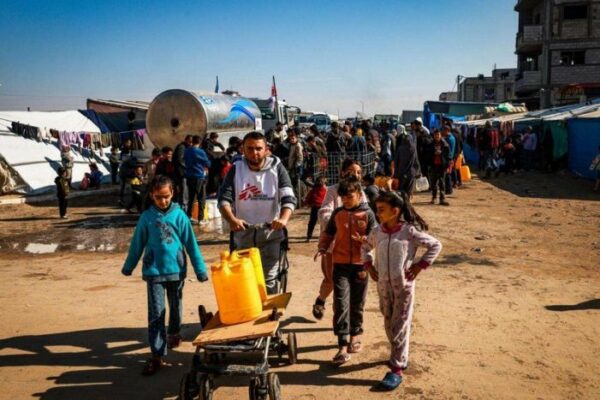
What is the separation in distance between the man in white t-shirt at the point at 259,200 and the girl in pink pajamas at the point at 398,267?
908 millimetres

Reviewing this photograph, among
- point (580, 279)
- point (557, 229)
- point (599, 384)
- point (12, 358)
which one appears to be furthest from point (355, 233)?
point (557, 229)

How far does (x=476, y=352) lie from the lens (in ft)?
14.8

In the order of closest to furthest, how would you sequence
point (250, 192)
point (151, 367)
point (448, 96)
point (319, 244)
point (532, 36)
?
point (151, 367)
point (250, 192)
point (319, 244)
point (532, 36)
point (448, 96)

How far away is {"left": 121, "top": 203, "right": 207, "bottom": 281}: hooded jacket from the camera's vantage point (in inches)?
171

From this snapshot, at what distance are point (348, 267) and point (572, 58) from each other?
120 feet

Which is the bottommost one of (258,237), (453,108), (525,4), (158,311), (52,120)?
(158,311)

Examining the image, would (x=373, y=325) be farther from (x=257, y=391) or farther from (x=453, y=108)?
(x=453, y=108)

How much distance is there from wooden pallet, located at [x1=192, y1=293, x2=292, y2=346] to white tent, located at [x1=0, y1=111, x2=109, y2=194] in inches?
591

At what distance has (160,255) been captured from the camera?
14.2ft

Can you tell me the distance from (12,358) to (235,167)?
2807 mm

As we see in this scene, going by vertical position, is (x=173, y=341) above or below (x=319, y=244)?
below

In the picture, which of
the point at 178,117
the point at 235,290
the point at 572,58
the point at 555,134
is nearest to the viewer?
the point at 235,290

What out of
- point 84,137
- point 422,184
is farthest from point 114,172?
point 422,184

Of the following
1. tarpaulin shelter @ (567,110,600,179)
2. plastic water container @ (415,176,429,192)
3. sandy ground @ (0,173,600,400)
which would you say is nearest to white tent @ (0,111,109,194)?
sandy ground @ (0,173,600,400)
